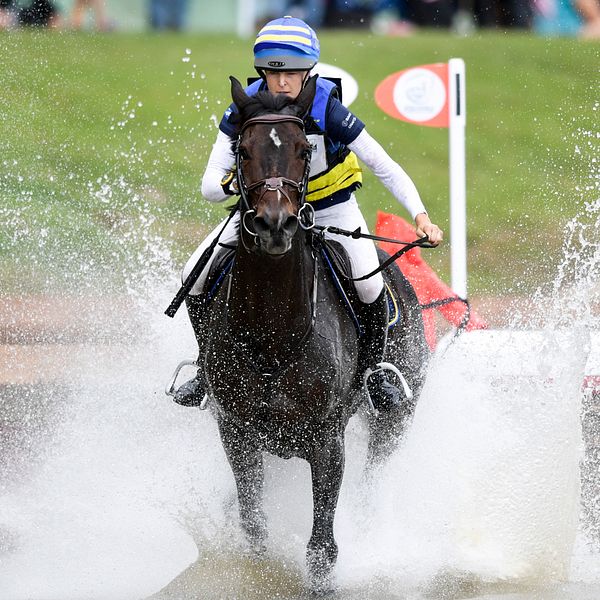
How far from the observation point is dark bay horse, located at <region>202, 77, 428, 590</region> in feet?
15.6

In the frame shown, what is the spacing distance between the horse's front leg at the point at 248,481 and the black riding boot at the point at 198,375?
12.5 inches

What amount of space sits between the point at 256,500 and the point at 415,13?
12.6m

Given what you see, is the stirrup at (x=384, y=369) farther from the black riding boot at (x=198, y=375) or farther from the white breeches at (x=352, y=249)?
the black riding boot at (x=198, y=375)

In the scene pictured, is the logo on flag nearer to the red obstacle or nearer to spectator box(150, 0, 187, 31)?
the red obstacle

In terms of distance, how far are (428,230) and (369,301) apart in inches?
25.4

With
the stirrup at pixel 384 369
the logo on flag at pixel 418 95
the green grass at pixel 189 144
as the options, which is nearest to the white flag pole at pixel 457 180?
the logo on flag at pixel 418 95

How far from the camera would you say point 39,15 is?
16516mm

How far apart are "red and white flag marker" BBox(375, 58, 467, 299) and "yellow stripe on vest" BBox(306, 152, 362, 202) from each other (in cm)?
305

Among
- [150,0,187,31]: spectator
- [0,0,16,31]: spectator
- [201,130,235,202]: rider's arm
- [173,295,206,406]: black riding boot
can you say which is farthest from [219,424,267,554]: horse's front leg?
[150,0,187,31]: spectator

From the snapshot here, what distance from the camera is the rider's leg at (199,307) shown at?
5.76 m

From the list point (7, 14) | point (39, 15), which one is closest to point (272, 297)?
point (7, 14)

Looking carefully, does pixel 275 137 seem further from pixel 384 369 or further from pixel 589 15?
pixel 589 15

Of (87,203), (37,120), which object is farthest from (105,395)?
(37,120)

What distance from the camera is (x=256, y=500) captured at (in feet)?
19.9
